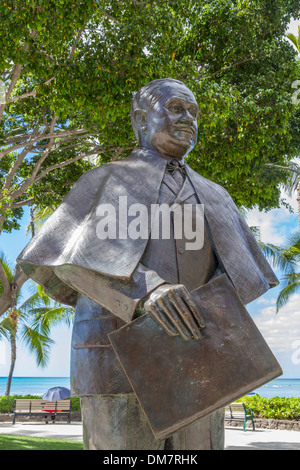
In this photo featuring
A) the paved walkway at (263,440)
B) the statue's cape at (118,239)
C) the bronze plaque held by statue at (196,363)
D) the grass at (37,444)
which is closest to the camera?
the bronze plaque held by statue at (196,363)

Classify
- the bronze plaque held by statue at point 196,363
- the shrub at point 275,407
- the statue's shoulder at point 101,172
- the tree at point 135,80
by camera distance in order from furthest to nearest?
1. the shrub at point 275,407
2. the tree at point 135,80
3. the statue's shoulder at point 101,172
4. the bronze plaque held by statue at point 196,363

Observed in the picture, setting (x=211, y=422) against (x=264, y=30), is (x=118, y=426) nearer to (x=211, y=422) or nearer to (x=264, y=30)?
(x=211, y=422)

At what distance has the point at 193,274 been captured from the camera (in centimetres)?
214

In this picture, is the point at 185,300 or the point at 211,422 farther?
the point at 211,422

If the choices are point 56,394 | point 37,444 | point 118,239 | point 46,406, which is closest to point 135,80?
point 118,239

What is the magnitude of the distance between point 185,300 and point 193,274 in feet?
1.20

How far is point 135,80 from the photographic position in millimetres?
7504

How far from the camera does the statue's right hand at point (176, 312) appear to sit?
1.76 metres

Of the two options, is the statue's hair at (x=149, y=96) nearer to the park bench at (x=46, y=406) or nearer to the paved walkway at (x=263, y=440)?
the paved walkway at (x=263, y=440)

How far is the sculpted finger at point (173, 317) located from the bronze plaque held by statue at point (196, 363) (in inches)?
1.3

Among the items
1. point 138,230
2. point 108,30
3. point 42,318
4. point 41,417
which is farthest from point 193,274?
point 42,318

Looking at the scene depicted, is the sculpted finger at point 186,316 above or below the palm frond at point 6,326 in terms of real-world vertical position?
below

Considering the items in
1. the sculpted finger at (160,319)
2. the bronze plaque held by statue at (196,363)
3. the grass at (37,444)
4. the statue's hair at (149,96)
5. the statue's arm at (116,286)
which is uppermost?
the statue's hair at (149,96)

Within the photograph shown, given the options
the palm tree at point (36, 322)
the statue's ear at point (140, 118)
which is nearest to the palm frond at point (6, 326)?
the palm tree at point (36, 322)
